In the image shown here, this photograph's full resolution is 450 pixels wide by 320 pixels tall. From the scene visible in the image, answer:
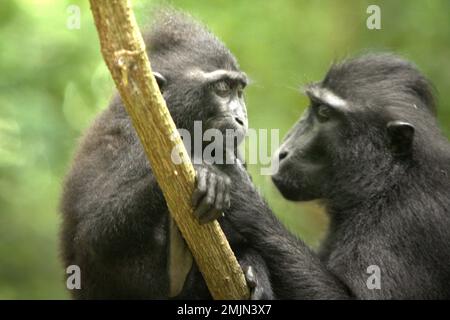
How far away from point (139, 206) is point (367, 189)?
2.00 meters

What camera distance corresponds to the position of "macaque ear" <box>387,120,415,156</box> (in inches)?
298

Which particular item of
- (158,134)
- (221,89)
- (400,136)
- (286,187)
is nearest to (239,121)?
(221,89)

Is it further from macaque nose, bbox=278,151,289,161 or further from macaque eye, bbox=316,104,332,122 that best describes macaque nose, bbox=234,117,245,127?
macaque eye, bbox=316,104,332,122

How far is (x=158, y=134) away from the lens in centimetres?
595

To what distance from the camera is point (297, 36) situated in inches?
503

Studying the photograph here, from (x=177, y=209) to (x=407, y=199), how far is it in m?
2.16

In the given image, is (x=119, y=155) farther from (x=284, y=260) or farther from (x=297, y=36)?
(x=297, y=36)

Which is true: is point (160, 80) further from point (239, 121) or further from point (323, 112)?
point (323, 112)

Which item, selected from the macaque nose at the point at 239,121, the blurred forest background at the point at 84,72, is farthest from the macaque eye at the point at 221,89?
the blurred forest background at the point at 84,72

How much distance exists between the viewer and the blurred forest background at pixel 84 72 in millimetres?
10703

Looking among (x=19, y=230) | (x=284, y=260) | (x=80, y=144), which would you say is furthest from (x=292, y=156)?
(x=19, y=230)

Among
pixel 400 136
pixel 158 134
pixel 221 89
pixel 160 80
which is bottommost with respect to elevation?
pixel 400 136

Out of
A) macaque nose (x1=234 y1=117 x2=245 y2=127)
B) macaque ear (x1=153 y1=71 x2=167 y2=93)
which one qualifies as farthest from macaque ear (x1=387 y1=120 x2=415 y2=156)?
macaque ear (x1=153 y1=71 x2=167 y2=93)

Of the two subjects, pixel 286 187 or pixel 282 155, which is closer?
pixel 286 187
